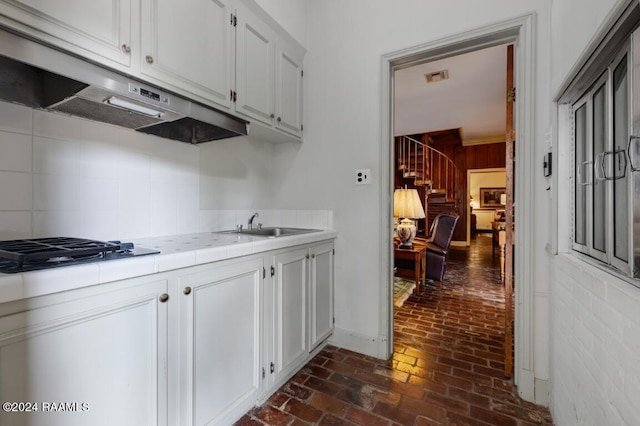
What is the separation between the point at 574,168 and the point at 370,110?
50.6 inches

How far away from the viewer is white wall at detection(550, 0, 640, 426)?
0.78 meters

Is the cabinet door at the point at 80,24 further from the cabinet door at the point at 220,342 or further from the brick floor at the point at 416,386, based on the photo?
the brick floor at the point at 416,386

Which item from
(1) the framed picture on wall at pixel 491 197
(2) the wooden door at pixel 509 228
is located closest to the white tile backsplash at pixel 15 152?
(2) the wooden door at pixel 509 228

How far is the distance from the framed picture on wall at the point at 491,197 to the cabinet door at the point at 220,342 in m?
12.6

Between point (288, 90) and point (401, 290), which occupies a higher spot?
point (288, 90)

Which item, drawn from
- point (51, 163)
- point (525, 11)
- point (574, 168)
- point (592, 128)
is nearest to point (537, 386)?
point (574, 168)

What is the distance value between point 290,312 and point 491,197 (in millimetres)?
12447

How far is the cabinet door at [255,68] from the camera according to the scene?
1.77 metres

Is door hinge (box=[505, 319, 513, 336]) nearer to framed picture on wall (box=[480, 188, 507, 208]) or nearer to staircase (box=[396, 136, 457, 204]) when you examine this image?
staircase (box=[396, 136, 457, 204])

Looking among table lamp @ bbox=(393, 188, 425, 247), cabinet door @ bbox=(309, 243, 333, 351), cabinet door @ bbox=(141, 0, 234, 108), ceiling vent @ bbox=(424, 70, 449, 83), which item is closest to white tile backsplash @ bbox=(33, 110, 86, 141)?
cabinet door @ bbox=(141, 0, 234, 108)

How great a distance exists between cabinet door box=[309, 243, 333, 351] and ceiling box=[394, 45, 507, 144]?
2206 mm

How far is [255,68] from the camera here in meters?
1.89

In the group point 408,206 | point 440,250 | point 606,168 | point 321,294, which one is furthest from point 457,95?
point 321,294

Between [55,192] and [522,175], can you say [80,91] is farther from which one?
[522,175]
